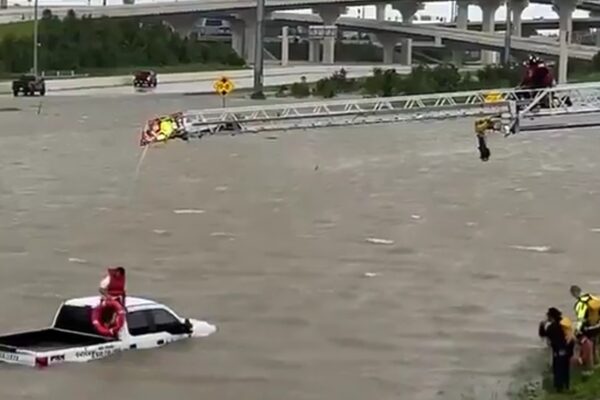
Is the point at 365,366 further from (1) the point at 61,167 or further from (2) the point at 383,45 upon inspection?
(2) the point at 383,45

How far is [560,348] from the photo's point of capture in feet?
67.6

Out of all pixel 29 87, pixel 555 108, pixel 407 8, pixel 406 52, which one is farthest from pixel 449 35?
pixel 555 108

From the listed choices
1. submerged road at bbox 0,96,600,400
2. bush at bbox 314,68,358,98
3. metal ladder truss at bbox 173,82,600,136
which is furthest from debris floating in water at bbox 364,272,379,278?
bush at bbox 314,68,358,98

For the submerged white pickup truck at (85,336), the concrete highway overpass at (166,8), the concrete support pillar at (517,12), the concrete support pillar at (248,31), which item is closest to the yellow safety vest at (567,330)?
the submerged white pickup truck at (85,336)

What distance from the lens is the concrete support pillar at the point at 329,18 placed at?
169875 millimetres

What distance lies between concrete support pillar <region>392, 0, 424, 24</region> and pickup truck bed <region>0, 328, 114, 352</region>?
489ft

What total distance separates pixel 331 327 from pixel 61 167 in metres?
30.5

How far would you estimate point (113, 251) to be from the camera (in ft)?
114

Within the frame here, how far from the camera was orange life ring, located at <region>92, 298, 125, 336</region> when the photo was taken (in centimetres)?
2377

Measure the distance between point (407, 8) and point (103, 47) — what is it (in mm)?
48308

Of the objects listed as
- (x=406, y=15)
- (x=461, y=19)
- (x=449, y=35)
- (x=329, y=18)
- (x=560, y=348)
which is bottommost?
(x=560, y=348)

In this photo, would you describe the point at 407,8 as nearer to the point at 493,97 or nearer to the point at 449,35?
the point at 449,35

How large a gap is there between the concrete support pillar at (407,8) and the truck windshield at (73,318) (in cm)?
14873

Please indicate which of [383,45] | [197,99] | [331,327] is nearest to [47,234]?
[331,327]
